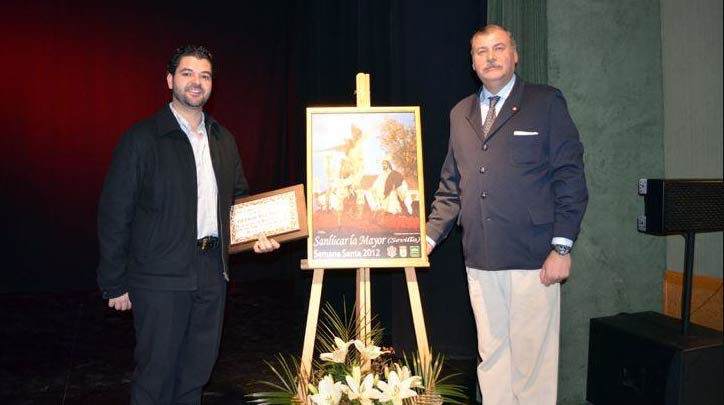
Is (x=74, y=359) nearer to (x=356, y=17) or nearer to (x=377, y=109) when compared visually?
(x=377, y=109)

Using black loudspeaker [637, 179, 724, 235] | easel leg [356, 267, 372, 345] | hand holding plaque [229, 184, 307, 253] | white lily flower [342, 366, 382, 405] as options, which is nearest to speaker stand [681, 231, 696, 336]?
black loudspeaker [637, 179, 724, 235]

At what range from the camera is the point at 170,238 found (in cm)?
215

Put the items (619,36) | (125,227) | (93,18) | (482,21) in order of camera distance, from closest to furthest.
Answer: (125,227) → (619,36) → (482,21) → (93,18)

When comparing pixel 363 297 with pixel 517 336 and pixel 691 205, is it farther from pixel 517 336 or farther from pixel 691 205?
pixel 691 205

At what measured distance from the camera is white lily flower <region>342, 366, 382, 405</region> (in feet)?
5.35

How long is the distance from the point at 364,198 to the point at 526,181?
693mm

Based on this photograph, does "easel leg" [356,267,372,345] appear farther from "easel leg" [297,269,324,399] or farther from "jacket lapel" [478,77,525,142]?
"jacket lapel" [478,77,525,142]

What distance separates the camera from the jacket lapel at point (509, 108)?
2.18 metres

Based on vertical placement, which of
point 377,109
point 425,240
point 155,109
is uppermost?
point 155,109

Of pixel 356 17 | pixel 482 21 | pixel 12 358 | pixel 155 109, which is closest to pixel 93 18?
pixel 155 109

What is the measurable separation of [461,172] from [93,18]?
4474 mm

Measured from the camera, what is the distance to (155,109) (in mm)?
5316

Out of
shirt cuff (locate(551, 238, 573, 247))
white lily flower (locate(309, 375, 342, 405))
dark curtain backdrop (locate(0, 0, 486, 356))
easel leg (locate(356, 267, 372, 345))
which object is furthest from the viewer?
dark curtain backdrop (locate(0, 0, 486, 356))

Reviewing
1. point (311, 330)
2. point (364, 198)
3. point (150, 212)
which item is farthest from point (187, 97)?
point (311, 330)
